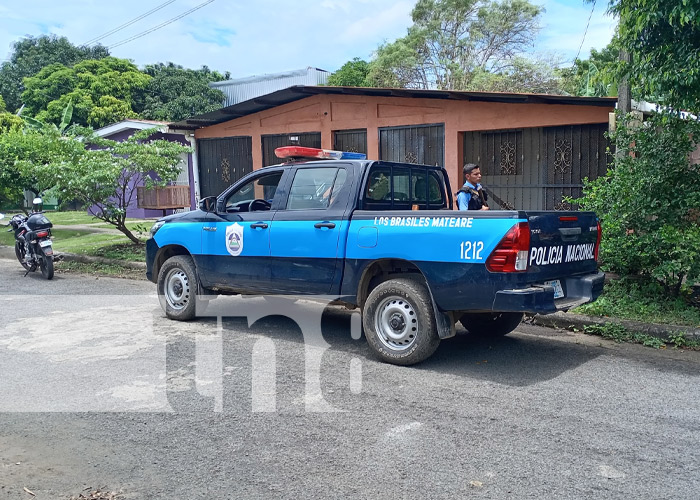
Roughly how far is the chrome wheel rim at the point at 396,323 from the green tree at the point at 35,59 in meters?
40.7

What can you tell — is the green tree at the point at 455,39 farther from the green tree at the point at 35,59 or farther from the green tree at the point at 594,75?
the green tree at the point at 35,59

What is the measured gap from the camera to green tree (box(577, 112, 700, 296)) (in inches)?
293

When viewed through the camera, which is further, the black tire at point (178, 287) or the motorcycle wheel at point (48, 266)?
the motorcycle wheel at point (48, 266)

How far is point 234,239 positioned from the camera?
24.1 ft

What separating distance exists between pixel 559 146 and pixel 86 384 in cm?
876

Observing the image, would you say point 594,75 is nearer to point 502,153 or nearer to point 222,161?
point 502,153

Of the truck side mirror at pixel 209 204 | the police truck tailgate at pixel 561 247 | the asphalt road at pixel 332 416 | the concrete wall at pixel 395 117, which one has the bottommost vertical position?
the asphalt road at pixel 332 416

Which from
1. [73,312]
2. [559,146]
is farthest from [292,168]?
[559,146]

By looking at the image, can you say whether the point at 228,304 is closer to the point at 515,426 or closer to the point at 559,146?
the point at 515,426

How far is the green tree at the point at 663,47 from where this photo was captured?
637 centimetres

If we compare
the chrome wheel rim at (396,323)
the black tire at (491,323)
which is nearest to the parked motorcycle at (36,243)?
the chrome wheel rim at (396,323)

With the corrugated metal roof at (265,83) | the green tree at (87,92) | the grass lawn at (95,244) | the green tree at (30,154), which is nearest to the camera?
the green tree at (30,154)

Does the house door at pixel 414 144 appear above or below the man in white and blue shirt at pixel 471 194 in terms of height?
above

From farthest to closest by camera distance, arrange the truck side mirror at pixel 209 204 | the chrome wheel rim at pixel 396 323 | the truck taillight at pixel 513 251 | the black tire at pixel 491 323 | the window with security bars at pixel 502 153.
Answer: the window with security bars at pixel 502 153 < the truck side mirror at pixel 209 204 < the black tire at pixel 491 323 < the chrome wheel rim at pixel 396 323 < the truck taillight at pixel 513 251
